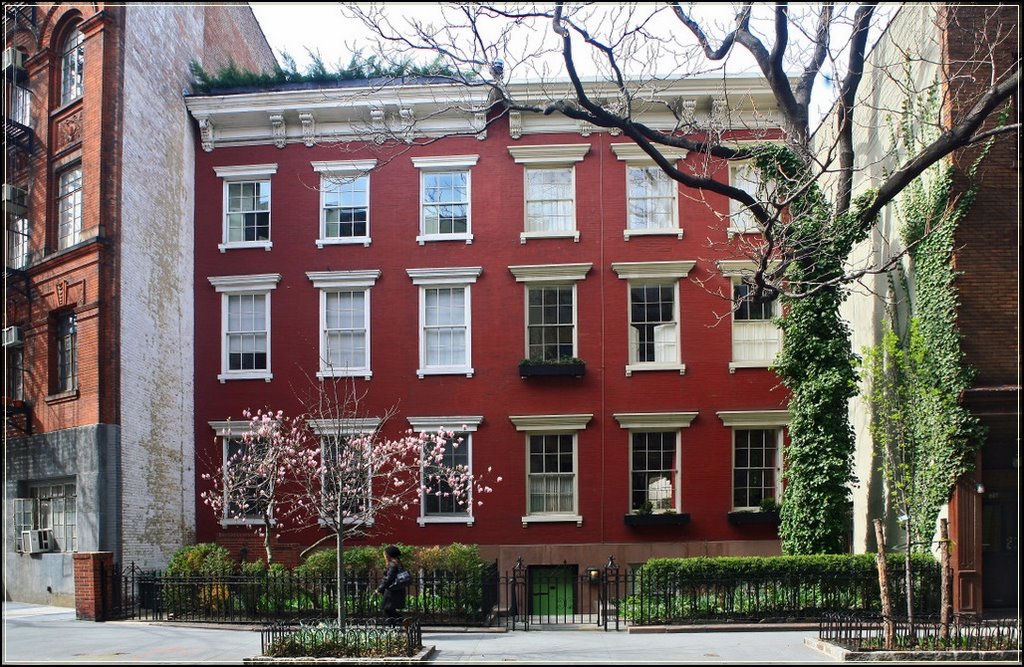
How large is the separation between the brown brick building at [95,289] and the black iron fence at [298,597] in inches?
97.0

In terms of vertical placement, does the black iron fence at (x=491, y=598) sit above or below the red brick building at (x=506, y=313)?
below

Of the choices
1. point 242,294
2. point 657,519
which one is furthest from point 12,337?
point 657,519

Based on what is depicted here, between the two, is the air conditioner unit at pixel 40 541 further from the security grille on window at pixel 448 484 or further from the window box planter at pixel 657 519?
the window box planter at pixel 657 519

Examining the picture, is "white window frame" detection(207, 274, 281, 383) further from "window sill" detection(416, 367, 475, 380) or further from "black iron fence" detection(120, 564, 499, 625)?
"black iron fence" detection(120, 564, 499, 625)

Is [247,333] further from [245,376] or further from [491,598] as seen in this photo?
[491,598]

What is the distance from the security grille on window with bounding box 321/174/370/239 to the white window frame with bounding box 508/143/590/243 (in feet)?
12.8

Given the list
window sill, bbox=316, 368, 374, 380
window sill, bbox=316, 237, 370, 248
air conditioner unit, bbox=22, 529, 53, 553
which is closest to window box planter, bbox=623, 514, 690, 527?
window sill, bbox=316, 368, 374, 380

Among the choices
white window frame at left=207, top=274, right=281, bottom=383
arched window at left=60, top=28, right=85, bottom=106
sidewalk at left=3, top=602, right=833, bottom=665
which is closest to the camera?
sidewalk at left=3, top=602, right=833, bottom=665

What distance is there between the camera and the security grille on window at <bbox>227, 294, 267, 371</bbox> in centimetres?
2516

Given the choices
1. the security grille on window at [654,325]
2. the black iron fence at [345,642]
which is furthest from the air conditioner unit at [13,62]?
the black iron fence at [345,642]

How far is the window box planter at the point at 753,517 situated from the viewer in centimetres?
2350

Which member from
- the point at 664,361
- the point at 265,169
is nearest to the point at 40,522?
the point at 265,169

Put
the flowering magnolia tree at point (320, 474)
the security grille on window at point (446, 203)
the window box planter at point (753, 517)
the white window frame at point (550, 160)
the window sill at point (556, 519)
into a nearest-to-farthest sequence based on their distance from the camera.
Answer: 1. the flowering magnolia tree at point (320, 474)
2. the window box planter at point (753, 517)
3. the window sill at point (556, 519)
4. the white window frame at point (550, 160)
5. the security grille on window at point (446, 203)

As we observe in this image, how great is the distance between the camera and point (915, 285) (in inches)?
830
